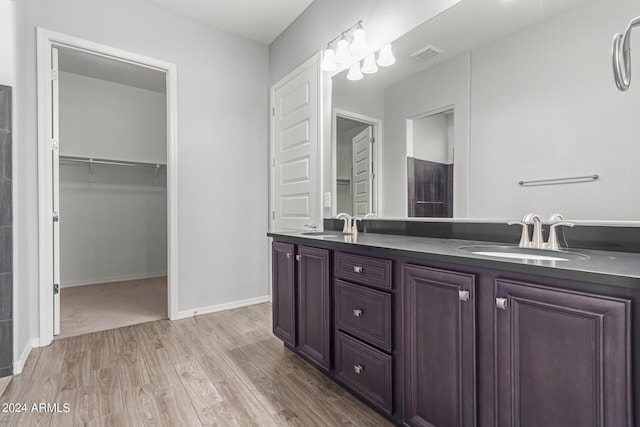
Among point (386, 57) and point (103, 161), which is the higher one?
point (386, 57)

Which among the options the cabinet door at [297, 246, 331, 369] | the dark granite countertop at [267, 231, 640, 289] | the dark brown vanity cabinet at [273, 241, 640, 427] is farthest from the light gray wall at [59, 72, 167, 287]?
the dark granite countertop at [267, 231, 640, 289]

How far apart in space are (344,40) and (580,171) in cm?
179

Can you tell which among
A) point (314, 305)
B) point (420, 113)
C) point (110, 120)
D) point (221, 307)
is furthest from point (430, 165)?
point (110, 120)

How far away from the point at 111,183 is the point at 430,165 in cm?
431

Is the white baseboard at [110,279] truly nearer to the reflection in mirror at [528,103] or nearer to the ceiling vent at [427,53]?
the reflection in mirror at [528,103]

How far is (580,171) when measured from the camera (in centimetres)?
132

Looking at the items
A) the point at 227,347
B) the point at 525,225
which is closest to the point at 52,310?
the point at 227,347

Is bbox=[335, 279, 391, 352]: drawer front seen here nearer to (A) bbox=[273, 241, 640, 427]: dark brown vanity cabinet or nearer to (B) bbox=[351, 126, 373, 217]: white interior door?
(A) bbox=[273, 241, 640, 427]: dark brown vanity cabinet

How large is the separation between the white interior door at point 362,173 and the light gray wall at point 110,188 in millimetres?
3337

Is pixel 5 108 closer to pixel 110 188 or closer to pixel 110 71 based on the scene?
pixel 110 71

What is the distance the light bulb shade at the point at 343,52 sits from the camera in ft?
7.82

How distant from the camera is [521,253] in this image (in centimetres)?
135

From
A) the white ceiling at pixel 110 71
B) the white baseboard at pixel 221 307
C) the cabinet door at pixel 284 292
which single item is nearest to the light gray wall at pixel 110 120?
the white ceiling at pixel 110 71

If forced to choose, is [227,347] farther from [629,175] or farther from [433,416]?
[629,175]
